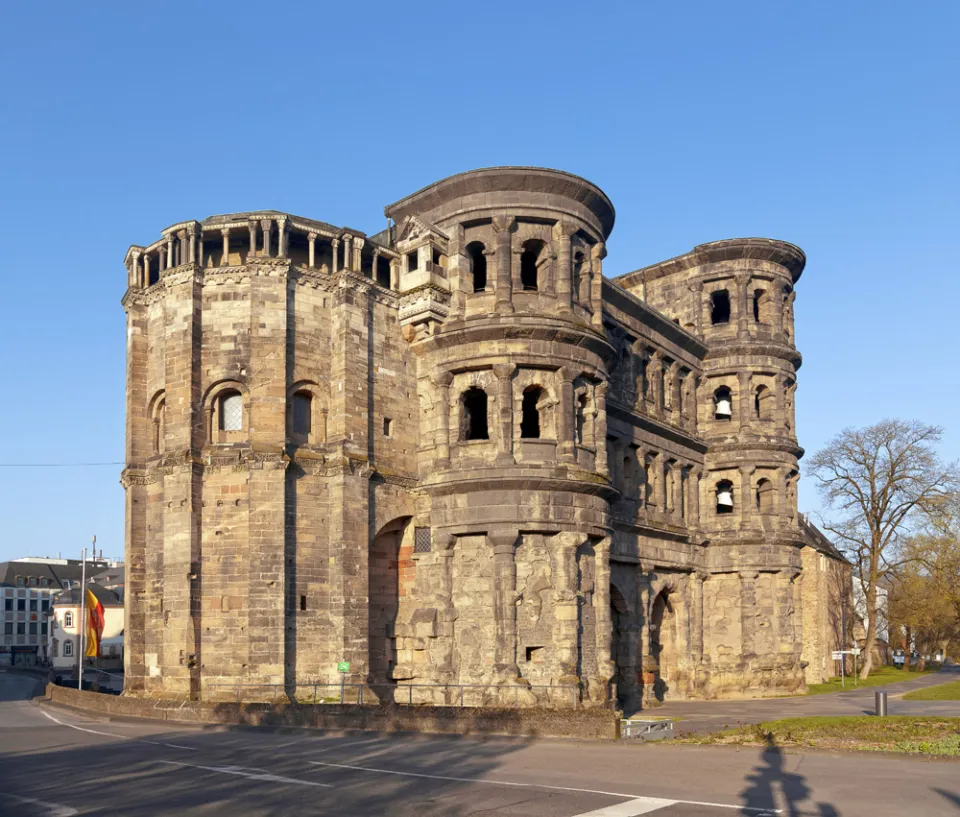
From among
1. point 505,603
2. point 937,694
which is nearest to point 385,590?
point 505,603

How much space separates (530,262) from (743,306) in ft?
49.6

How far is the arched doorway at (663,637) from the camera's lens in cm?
4194

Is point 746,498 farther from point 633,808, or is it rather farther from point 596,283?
point 633,808

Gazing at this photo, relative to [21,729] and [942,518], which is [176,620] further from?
[942,518]

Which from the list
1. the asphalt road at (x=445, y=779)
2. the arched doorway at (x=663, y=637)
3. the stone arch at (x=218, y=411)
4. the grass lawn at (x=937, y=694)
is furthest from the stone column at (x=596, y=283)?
the grass lawn at (x=937, y=694)

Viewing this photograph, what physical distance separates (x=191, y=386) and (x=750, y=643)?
2746 cm

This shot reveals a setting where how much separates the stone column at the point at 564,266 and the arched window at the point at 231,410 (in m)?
10.6

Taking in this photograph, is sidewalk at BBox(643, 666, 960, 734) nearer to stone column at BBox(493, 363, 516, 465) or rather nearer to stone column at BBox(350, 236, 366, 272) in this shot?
stone column at BBox(493, 363, 516, 465)

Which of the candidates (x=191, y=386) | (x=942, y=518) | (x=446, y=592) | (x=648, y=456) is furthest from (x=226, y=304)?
(x=942, y=518)

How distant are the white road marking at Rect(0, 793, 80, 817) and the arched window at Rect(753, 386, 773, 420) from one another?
37949mm

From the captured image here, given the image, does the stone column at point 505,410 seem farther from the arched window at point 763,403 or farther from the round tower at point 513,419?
the arched window at point 763,403

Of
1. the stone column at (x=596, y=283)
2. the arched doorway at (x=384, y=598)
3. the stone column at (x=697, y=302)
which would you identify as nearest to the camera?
the arched doorway at (x=384, y=598)

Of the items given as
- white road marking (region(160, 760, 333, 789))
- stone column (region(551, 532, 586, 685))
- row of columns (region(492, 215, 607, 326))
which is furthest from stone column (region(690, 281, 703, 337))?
white road marking (region(160, 760, 333, 789))

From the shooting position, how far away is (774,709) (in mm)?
36812
